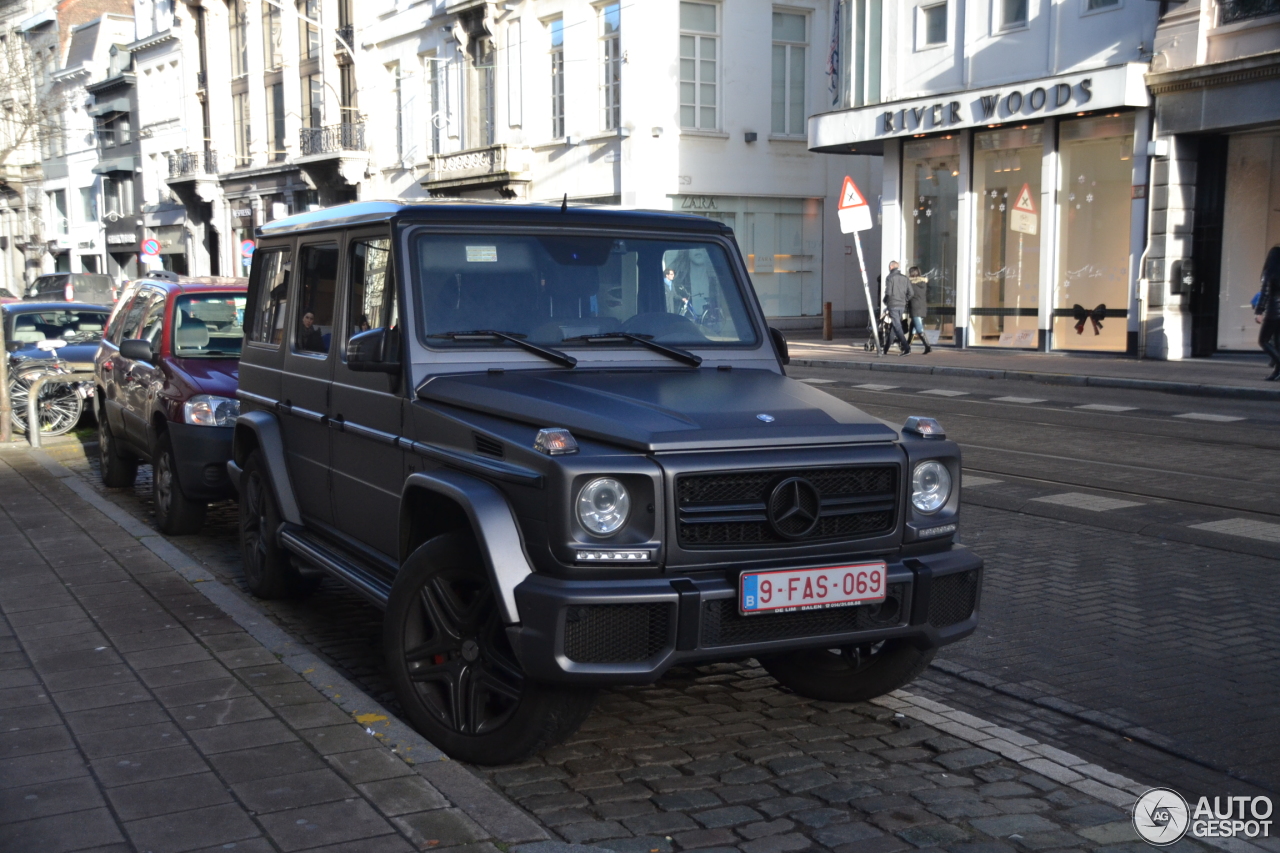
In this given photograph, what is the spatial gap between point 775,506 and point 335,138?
141 feet

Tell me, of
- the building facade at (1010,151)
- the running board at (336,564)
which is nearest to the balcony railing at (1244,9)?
the building facade at (1010,151)

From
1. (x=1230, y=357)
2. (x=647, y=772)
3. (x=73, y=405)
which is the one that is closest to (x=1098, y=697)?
(x=647, y=772)

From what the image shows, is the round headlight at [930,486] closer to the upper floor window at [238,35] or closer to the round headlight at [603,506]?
the round headlight at [603,506]

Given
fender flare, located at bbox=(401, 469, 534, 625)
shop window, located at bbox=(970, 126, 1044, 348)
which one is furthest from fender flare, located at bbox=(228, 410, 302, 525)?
shop window, located at bbox=(970, 126, 1044, 348)

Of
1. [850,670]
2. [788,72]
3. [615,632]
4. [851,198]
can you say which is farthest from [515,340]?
[788,72]

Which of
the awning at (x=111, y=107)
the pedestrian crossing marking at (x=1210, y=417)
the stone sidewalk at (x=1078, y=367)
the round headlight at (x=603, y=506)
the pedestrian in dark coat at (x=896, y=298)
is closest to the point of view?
the round headlight at (x=603, y=506)

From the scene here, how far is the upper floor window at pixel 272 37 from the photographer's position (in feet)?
159

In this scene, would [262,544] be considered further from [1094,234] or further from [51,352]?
[1094,234]

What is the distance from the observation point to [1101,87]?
22.8 meters

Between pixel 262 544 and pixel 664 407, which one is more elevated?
pixel 664 407

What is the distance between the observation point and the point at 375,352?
5.00 metres

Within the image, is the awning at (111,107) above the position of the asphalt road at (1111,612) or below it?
above

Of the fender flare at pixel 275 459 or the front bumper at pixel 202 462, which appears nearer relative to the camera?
the fender flare at pixel 275 459

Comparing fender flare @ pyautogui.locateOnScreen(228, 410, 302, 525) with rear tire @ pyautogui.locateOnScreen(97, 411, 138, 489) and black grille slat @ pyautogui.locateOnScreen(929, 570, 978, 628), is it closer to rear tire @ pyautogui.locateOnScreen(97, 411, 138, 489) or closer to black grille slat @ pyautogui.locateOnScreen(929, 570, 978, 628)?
black grille slat @ pyautogui.locateOnScreen(929, 570, 978, 628)
